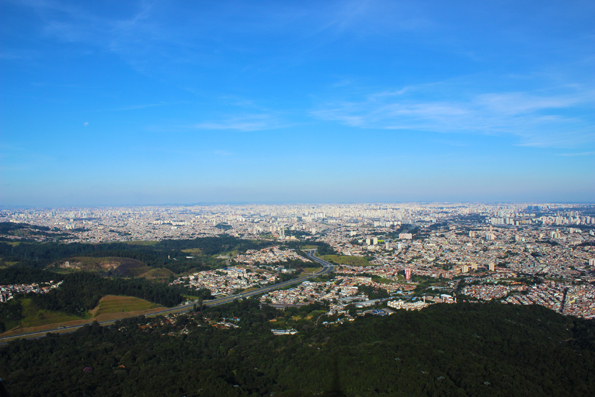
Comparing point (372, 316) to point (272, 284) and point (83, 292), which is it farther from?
point (83, 292)

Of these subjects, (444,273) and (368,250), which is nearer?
(444,273)

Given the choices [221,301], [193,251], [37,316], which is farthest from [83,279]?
[193,251]

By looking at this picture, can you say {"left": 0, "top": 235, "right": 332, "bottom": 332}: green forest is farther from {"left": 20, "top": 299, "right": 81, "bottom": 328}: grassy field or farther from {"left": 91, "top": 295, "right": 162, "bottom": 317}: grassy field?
{"left": 91, "top": 295, "right": 162, "bottom": 317}: grassy field

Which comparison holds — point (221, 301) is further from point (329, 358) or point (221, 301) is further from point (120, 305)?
point (329, 358)

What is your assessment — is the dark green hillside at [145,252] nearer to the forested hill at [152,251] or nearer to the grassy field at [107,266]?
the forested hill at [152,251]

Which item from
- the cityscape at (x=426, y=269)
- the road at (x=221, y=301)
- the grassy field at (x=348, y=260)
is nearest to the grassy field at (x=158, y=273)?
the cityscape at (x=426, y=269)

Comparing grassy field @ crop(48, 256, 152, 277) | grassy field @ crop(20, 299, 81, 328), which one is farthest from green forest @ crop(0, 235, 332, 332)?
grassy field @ crop(48, 256, 152, 277)


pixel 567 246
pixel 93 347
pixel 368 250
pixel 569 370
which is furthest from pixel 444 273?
pixel 93 347
